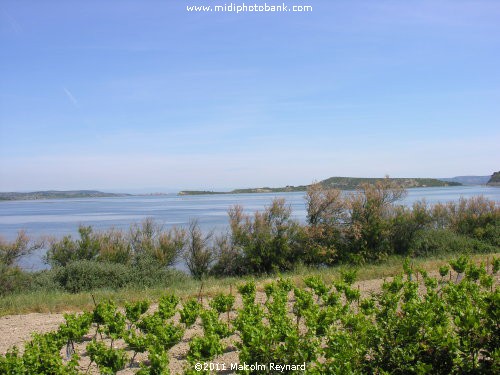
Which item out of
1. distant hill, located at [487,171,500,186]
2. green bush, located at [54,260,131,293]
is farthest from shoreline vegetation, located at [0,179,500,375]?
distant hill, located at [487,171,500,186]

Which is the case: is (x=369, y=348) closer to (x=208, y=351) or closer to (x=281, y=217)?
(x=208, y=351)

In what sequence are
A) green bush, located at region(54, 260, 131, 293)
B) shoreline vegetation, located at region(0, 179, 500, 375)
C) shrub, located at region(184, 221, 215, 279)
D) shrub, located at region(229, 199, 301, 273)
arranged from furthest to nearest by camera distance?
shrub, located at region(184, 221, 215, 279) < shrub, located at region(229, 199, 301, 273) < green bush, located at region(54, 260, 131, 293) < shoreline vegetation, located at region(0, 179, 500, 375)

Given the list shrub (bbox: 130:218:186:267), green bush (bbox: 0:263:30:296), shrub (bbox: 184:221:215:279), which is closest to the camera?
green bush (bbox: 0:263:30:296)

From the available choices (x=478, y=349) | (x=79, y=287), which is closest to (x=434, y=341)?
(x=478, y=349)

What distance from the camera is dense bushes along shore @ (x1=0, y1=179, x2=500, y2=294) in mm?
18578

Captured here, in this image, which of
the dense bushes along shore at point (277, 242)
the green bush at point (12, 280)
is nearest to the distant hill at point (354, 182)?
the dense bushes along shore at point (277, 242)

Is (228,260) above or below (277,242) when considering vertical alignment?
below

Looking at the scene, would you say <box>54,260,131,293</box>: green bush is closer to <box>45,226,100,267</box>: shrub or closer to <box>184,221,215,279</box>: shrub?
<box>45,226,100,267</box>: shrub

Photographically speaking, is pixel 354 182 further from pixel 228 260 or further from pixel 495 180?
pixel 495 180

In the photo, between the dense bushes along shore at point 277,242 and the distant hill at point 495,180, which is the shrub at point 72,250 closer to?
the dense bushes along shore at point 277,242

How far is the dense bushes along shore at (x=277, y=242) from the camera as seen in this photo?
18.6 m

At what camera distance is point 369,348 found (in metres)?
5.57

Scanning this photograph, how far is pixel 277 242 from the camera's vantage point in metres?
19.3

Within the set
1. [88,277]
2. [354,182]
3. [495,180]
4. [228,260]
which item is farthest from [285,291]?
[495,180]
